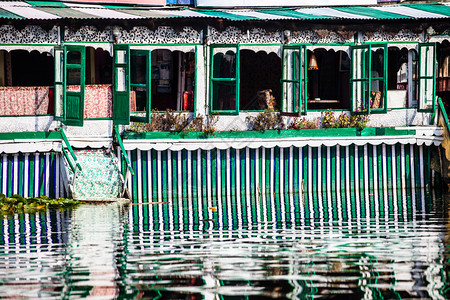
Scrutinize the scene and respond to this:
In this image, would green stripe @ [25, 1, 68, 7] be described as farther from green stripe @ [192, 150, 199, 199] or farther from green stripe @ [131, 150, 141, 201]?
green stripe @ [192, 150, 199, 199]

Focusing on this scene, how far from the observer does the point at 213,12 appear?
21844 millimetres

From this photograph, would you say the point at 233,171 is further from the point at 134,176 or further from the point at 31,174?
the point at 31,174

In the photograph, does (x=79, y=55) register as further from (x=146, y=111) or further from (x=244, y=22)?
(x=244, y=22)

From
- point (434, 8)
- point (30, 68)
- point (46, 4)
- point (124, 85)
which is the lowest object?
point (124, 85)

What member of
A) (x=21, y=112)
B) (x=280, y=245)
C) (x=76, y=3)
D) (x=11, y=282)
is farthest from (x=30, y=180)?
(x=11, y=282)

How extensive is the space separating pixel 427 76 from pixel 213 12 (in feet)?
17.2

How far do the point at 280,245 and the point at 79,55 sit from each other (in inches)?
372

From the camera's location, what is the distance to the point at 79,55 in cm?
2016

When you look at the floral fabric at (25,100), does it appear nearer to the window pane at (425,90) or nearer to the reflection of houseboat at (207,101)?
the reflection of houseboat at (207,101)

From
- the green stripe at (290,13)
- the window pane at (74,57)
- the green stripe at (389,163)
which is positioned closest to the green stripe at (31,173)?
the window pane at (74,57)

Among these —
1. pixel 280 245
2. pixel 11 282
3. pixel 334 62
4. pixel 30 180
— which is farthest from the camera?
pixel 334 62

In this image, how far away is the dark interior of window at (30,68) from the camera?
22.6 meters

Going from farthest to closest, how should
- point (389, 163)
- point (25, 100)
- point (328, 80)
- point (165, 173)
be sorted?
point (328, 80) → point (389, 163) → point (165, 173) → point (25, 100)

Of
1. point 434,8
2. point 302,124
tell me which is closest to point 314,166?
point 302,124
